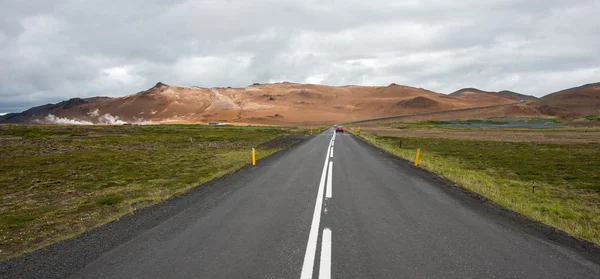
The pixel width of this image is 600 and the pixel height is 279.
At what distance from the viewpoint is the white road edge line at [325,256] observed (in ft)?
13.7

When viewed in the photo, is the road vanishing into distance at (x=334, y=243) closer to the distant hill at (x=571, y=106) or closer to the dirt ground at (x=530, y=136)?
the dirt ground at (x=530, y=136)

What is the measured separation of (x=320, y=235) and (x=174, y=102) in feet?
694

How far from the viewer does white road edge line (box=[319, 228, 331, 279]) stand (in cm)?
A: 416

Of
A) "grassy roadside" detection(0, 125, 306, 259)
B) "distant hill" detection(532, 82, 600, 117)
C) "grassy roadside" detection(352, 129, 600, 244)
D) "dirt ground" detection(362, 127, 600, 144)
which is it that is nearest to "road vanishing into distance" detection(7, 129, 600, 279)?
"grassy roadside" detection(352, 129, 600, 244)

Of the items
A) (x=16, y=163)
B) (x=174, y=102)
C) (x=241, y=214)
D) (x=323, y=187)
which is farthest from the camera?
(x=174, y=102)

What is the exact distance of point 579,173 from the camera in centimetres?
1559

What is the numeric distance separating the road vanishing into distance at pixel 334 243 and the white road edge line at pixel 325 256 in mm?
17

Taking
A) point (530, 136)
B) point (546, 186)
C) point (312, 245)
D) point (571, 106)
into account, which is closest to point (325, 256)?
point (312, 245)

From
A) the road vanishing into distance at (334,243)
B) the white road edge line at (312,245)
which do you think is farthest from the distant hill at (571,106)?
the white road edge line at (312,245)

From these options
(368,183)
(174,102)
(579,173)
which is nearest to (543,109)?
(579,173)

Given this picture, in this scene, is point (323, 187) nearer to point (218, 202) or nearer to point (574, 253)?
point (218, 202)

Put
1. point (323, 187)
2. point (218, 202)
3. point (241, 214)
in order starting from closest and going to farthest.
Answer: point (241, 214), point (218, 202), point (323, 187)

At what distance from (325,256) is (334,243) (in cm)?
56

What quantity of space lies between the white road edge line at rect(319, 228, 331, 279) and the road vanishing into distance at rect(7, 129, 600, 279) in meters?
0.02
